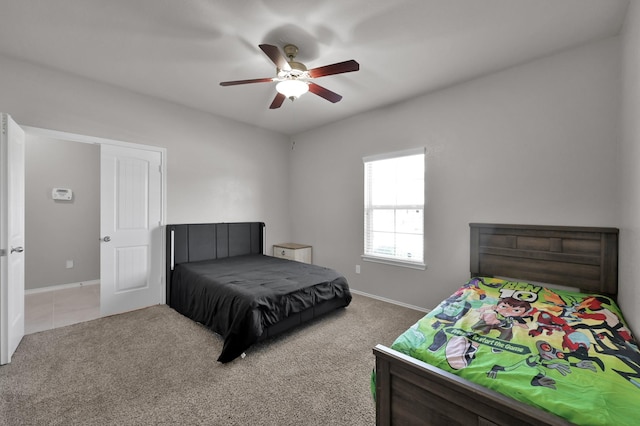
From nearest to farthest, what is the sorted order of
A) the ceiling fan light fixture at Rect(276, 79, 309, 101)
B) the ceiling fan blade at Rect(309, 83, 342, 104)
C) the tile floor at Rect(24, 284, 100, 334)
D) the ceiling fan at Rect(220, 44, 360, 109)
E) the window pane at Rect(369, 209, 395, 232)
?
the ceiling fan at Rect(220, 44, 360, 109) < the ceiling fan light fixture at Rect(276, 79, 309, 101) < the ceiling fan blade at Rect(309, 83, 342, 104) < the tile floor at Rect(24, 284, 100, 334) < the window pane at Rect(369, 209, 395, 232)

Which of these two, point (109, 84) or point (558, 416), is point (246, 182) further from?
point (558, 416)

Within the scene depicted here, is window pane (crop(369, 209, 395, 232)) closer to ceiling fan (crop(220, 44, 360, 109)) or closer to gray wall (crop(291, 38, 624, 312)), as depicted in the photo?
gray wall (crop(291, 38, 624, 312))

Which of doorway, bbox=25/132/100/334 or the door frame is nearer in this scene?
the door frame

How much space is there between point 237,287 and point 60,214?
12.5 feet

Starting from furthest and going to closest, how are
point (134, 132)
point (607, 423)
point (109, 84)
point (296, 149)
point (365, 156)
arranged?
point (296, 149) < point (365, 156) < point (134, 132) < point (109, 84) < point (607, 423)

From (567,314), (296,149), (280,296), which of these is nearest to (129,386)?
(280,296)

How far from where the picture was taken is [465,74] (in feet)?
9.38

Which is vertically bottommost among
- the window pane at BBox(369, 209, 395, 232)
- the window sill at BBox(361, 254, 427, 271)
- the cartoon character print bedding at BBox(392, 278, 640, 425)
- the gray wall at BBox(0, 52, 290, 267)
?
the cartoon character print bedding at BBox(392, 278, 640, 425)

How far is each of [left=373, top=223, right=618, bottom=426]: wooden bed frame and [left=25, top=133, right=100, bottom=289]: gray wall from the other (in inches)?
209

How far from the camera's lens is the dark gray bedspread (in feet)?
7.61

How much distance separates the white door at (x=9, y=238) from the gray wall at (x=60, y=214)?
2.18 metres

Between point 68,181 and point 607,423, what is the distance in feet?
20.6

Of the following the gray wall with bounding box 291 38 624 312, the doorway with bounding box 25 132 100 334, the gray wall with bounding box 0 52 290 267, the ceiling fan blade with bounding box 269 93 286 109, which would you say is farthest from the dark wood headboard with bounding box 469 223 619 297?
the doorway with bounding box 25 132 100 334

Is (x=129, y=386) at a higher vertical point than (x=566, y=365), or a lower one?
lower
